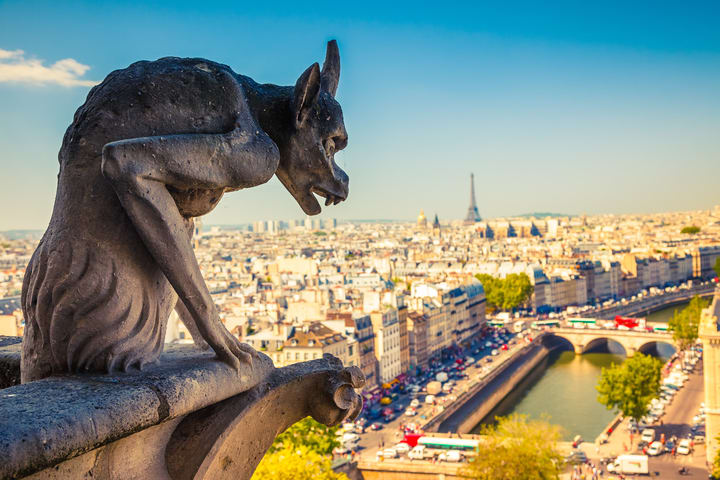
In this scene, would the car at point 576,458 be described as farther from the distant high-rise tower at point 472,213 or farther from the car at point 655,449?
the distant high-rise tower at point 472,213

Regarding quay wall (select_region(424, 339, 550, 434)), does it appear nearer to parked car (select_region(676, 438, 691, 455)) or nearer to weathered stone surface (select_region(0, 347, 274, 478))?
parked car (select_region(676, 438, 691, 455))

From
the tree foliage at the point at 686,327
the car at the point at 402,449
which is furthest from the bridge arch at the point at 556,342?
the car at the point at 402,449

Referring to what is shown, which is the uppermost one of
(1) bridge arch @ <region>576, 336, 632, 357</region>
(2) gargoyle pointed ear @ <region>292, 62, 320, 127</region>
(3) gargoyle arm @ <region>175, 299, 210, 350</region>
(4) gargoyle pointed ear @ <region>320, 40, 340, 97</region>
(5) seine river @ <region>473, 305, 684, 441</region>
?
(4) gargoyle pointed ear @ <region>320, 40, 340, 97</region>

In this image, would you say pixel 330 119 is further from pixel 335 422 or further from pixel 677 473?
pixel 677 473

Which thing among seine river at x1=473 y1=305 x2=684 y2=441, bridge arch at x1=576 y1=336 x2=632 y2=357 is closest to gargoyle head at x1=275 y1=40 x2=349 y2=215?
seine river at x1=473 y1=305 x2=684 y2=441

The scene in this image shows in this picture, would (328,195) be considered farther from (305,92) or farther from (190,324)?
(190,324)
